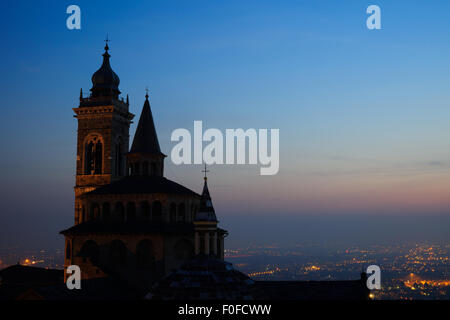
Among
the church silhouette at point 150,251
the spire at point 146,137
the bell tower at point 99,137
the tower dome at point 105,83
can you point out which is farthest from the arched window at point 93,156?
the spire at point 146,137

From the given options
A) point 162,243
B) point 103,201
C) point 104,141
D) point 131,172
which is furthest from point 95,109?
point 162,243

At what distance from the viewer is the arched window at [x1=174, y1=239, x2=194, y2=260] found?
2160 inches

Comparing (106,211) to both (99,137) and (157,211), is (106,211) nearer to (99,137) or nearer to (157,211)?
(157,211)

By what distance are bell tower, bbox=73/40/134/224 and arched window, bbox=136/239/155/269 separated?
28.8 meters

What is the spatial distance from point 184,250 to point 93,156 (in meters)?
34.9

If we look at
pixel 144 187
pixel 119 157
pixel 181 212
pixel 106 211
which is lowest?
pixel 181 212

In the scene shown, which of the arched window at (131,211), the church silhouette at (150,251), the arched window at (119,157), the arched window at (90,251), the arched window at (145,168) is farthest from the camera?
the arched window at (119,157)

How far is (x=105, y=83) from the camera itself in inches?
3393

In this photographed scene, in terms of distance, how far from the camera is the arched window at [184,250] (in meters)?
54.9

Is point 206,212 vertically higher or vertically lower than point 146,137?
lower

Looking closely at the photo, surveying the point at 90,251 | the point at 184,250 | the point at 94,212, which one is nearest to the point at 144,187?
the point at 94,212

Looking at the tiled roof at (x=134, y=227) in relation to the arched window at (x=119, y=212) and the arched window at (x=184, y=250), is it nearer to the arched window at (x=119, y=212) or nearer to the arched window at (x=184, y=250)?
the arched window at (x=119, y=212)

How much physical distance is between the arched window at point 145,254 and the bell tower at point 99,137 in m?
28.8

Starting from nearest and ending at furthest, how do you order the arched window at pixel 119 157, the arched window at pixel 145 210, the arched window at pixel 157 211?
the arched window at pixel 157 211 → the arched window at pixel 145 210 → the arched window at pixel 119 157
